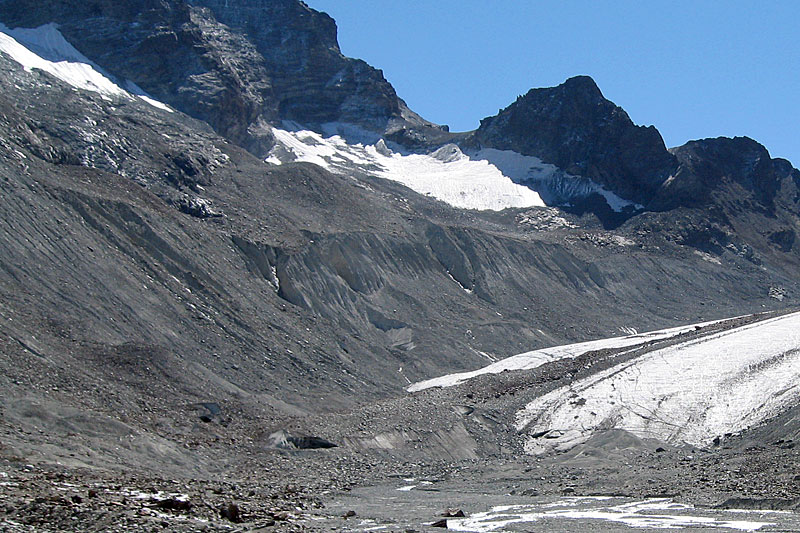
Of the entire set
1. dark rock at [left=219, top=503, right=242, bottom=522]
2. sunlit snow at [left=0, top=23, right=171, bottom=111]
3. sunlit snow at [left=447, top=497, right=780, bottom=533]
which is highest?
sunlit snow at [left=0, top=23, right=171, bottom=111]

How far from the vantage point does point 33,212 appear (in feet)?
160

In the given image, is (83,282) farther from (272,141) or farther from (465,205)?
(272,141)

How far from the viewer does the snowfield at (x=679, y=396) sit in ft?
139

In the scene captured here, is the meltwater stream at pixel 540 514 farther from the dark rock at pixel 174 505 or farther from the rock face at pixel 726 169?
the rock face at pixel 726 169

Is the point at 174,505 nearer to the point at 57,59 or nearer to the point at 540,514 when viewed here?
the point at 540,514

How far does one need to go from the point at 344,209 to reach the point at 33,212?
30142 millimetres

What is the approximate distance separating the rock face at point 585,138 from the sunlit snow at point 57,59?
43.9 metres

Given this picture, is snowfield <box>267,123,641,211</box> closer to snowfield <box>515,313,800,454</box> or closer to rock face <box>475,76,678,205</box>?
rock face <box>475,76,678,205</box>

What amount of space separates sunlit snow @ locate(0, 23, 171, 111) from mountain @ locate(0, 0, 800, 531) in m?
0.41

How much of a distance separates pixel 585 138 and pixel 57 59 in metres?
58.1

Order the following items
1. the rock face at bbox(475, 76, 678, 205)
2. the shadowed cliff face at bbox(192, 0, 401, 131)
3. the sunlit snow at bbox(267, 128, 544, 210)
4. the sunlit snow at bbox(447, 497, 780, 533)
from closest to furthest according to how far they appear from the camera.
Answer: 1. the sunlit snow at bbox(447, 497, 780, 533)
2. the sunlit snow at bbox(267, 128, 544, 210)
3. the rock face at bbox(475, 76, 678, 205)
4. the shadowed cliff face at bbox(192, 0, 401, 131)

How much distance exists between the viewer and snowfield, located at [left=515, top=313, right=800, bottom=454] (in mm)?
42250

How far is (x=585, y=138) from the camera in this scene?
11750cm

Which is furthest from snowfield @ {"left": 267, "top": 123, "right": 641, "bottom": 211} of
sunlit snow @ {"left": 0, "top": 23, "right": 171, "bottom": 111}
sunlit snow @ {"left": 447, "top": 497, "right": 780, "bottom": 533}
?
sunlit snow @ {"left": 447, "top": 497, "right": 780, "bottom": 533}
